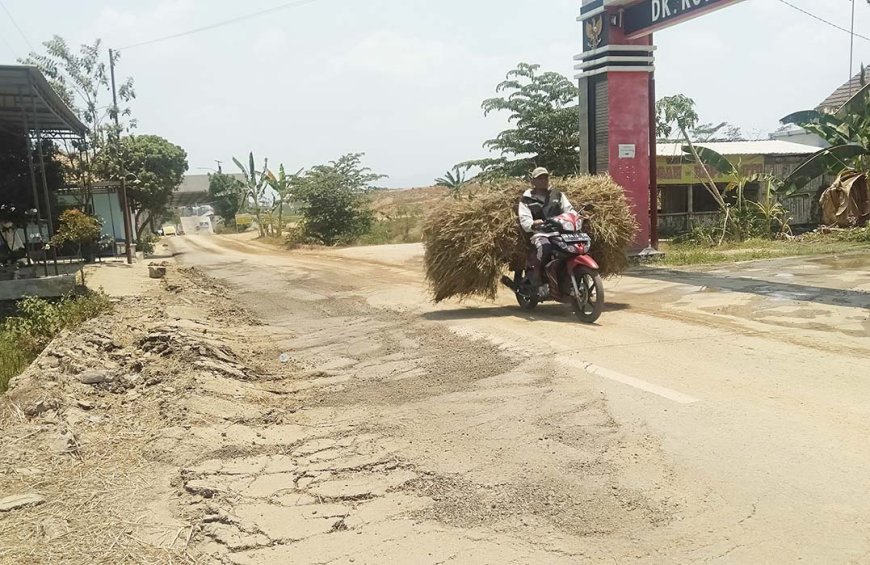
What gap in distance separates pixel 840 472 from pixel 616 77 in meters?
12.8

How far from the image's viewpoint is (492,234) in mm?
8969

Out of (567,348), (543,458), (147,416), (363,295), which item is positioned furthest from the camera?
(363,295)

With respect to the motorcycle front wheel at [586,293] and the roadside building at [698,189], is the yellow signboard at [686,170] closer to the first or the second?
the roadside building at [698,189]

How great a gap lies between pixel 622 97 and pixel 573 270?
819cm

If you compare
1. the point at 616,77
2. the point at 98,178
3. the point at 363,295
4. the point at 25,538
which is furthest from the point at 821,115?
the point at 98,178

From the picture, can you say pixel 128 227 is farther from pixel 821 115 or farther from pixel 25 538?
pixel 25 538

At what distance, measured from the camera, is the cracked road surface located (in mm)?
3344

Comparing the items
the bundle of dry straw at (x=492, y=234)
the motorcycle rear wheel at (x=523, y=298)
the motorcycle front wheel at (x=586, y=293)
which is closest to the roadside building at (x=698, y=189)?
the bundle of dry straw at (x=492, y=234)

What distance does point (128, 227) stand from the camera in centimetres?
2694

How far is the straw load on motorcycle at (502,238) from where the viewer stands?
898cm

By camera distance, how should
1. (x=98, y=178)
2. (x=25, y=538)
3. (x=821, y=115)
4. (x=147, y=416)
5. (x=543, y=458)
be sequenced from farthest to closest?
(x=98, y=178) → (x=821, y=115) → (x=147, y=416) → (x=543, y=458) → (x=25, y=538)

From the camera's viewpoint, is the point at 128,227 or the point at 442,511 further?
the point at 128,227

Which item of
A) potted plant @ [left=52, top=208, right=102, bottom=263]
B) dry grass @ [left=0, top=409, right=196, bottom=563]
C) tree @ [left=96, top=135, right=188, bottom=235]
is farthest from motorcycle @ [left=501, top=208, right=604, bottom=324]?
tree @ [left=96, top=135, right=188, bottom=235]

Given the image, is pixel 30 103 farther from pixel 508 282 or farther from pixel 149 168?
pixel 149 168
